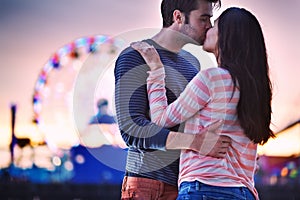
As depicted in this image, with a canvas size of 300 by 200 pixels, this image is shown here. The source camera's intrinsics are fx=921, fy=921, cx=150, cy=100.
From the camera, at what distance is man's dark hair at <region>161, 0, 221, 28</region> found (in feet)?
8.04

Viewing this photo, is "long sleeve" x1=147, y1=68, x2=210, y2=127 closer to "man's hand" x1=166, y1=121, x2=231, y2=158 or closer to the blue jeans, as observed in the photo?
"man's hand" x1=166, y1=121, x2=231, y2=158

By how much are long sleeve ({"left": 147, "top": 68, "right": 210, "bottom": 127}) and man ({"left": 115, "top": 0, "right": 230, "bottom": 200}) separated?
30mm

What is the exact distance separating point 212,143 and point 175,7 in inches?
19.3

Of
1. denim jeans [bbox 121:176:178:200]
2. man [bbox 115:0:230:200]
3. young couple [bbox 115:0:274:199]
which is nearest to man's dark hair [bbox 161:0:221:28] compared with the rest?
man [bbox 115:0:230:200]

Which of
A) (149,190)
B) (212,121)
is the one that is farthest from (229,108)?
(149,190)

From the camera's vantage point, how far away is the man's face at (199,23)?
2.44 meters

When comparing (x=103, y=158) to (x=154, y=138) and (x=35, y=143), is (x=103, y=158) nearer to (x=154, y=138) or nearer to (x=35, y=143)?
(x=154, y=138)

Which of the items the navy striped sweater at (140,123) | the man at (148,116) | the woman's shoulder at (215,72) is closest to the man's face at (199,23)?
the man at (148,116)

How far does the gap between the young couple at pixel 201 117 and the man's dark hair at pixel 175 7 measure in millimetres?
139

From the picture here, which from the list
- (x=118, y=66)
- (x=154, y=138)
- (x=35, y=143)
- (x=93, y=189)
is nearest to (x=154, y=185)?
(x=154, y=138)

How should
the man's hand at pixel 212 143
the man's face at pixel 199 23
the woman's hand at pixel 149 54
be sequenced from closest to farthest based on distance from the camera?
the man's hand at pixel 212 143, the woman's hand at pixel 149 54, the man's face at pixel 199 23

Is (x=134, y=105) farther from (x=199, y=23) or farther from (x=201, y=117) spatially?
(x=199, y=23)

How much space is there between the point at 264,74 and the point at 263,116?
0.10 metres

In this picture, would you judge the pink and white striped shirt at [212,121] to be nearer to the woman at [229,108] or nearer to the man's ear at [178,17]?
the woman at [229,108]
